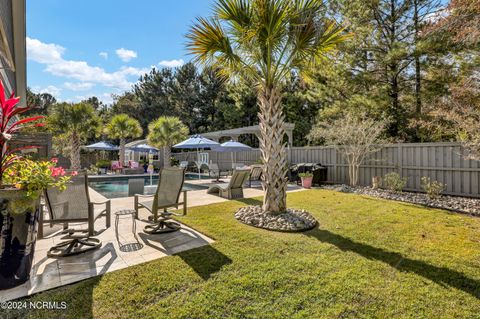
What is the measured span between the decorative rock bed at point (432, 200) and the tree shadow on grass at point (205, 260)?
291 inches

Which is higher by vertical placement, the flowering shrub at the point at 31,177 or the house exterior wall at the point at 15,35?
the house exterior wall at the point at 15,35

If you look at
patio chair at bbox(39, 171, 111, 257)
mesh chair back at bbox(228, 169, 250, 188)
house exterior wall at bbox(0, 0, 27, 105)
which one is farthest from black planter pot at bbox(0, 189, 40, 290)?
mesh chair back at bbox(228, 169, 250, 188)

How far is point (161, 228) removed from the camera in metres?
5.22

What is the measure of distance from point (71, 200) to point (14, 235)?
1.20 metres

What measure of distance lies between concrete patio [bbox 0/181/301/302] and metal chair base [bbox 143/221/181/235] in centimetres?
11

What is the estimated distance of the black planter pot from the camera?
Answer: 2891mm

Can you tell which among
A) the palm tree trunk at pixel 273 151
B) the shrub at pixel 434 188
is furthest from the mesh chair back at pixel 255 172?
the shrub at pixel 434 188

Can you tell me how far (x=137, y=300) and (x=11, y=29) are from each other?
27.0 ft

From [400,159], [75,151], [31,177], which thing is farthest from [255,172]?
[75,151]

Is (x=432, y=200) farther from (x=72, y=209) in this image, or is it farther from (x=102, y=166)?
(x=102, y=166)

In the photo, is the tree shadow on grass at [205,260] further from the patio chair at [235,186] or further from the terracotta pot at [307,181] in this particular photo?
the terracotta pot at [307,181]

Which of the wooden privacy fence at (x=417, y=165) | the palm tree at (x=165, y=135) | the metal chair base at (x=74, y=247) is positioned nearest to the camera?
the metal chair base at (x=74, y=247)

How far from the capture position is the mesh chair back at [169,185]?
4.88 metres

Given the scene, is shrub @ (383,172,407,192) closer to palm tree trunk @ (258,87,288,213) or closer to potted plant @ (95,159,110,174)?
palm tree trunk @ (258,87,288,213)
